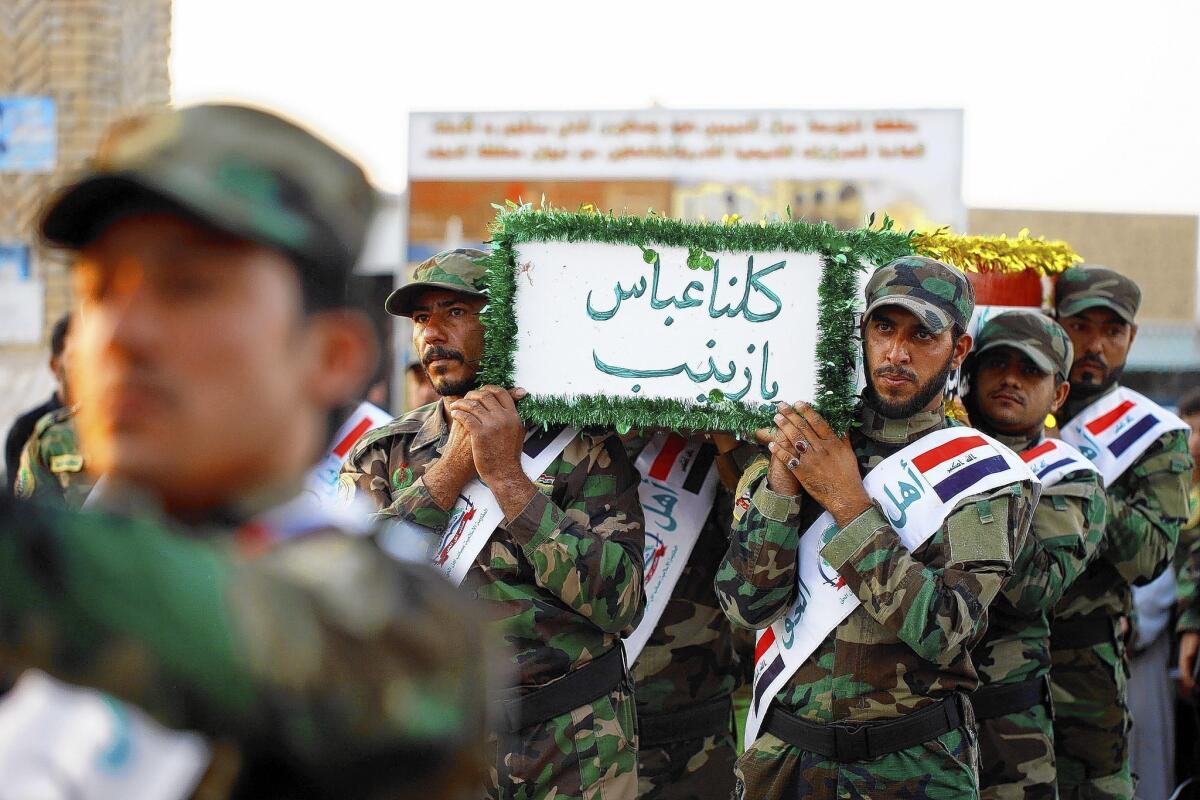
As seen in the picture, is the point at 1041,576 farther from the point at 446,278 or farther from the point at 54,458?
the point at 54,458

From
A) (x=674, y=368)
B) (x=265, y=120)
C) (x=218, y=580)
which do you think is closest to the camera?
(x=218, y=580)

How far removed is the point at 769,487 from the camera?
343 cm

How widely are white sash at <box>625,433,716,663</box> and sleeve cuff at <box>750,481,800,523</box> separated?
861 mm

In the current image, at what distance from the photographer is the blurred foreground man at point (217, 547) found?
87 cm

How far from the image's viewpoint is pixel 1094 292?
4.83m

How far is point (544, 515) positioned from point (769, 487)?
616 mm

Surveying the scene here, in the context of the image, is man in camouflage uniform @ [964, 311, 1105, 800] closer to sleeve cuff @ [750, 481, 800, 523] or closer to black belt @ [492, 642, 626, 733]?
sleeve cuff @ [750, 481, 800, 523]

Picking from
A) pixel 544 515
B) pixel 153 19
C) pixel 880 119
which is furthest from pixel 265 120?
pixel 880 119

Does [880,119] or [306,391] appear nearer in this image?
[306,391]

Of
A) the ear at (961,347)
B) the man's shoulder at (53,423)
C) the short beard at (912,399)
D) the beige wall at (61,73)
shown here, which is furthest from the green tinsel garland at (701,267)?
the beige wall at (61,73)

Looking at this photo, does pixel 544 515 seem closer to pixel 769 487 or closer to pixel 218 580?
pixel 769 487

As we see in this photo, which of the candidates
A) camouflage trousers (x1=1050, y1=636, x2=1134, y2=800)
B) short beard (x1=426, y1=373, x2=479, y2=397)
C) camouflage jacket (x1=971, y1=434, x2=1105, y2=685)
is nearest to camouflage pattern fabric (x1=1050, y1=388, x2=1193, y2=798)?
camouflage trousers (x1=1050, y1=636, x2=1134, y2=800)

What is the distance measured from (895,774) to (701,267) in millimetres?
1468

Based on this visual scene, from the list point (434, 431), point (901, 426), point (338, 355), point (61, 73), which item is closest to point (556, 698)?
point (434, 431)
